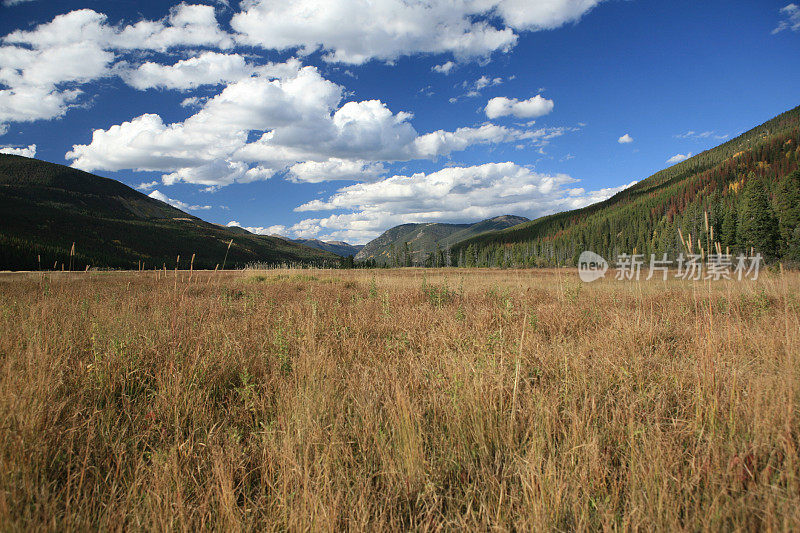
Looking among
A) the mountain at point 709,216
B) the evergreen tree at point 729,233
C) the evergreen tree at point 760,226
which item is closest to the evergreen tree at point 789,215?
the mountain at point 709,216

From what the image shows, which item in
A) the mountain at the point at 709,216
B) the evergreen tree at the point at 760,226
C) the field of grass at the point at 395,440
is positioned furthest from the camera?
the mountain at the point at 709,216

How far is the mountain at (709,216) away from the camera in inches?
1565

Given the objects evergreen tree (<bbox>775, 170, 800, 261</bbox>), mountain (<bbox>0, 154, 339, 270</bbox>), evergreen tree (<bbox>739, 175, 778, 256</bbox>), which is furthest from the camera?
mountain (<bbox>0, 154, 339, 270</bbox>)

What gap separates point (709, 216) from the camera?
133ft

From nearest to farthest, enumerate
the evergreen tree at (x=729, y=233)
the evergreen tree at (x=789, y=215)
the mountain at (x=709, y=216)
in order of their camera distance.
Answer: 1. the evergreen tree at (x=789, y=215)
2. the mountain at (x=709, y=216)
3. the evergreen tree at (x=729, y=233)

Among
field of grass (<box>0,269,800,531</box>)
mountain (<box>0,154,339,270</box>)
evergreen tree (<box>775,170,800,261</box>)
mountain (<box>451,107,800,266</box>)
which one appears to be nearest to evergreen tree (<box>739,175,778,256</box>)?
mountain (<box>451,107,800,266</box>)

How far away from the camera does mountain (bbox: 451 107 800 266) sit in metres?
39.8

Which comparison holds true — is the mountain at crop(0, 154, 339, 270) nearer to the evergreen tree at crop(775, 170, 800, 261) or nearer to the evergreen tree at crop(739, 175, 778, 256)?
the evergreen tree at crop(739, 175, 778, 256)

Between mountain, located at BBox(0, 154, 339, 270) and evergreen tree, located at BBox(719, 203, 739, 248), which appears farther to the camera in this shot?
mountain, located at BBox(0, 154, 339, 270)

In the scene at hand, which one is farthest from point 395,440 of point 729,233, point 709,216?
point 729,233

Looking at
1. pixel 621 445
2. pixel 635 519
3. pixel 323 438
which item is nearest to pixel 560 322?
pixel 621 445

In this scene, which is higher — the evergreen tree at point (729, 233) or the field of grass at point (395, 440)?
the evergreen tree at point (729, 233)

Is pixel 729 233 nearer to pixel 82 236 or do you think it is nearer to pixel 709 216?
pixel 709 216

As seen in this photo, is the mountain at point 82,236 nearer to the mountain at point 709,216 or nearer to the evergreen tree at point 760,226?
the mountain at point 709,216
